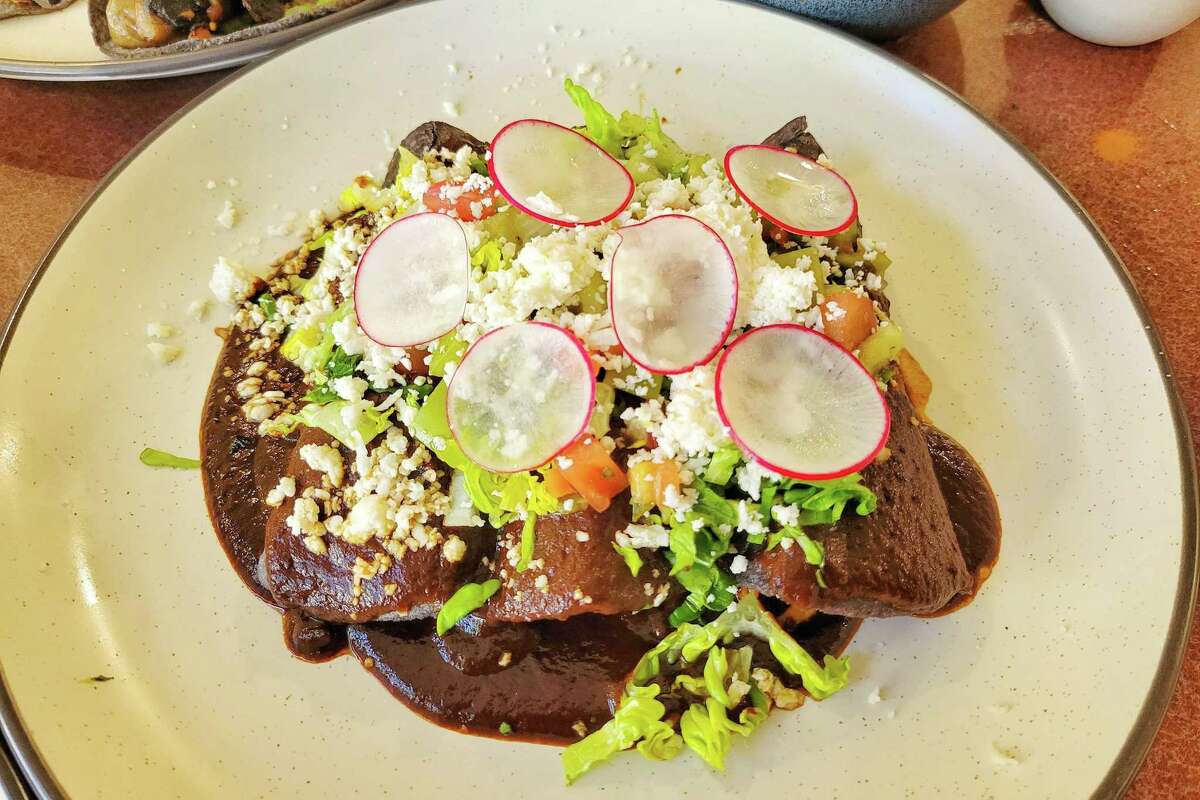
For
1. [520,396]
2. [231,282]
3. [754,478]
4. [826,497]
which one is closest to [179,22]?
[231,282]

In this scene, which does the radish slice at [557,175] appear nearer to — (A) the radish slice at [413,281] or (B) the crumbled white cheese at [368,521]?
(A) the radish slice at [413,281]

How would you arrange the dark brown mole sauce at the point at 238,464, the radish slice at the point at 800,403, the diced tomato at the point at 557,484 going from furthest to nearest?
the dark brown mole sauce at the point at 238,464 < the diced tomato at the point at 557,484 < the radish slice at the point at 800,403

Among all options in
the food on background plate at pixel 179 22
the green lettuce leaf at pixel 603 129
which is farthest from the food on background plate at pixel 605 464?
the food on background plate at pixel 179 22

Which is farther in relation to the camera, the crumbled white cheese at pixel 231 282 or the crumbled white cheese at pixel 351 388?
the crumbled white cheese at pixel 231 282

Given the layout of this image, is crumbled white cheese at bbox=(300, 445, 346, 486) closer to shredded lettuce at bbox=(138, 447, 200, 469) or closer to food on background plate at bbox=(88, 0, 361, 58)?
shredded lettuce at bbox=(138, 447, 200, 469)

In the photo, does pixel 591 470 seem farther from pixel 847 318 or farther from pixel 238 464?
pixel 238 464

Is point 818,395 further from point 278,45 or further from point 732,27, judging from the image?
point 278,45
